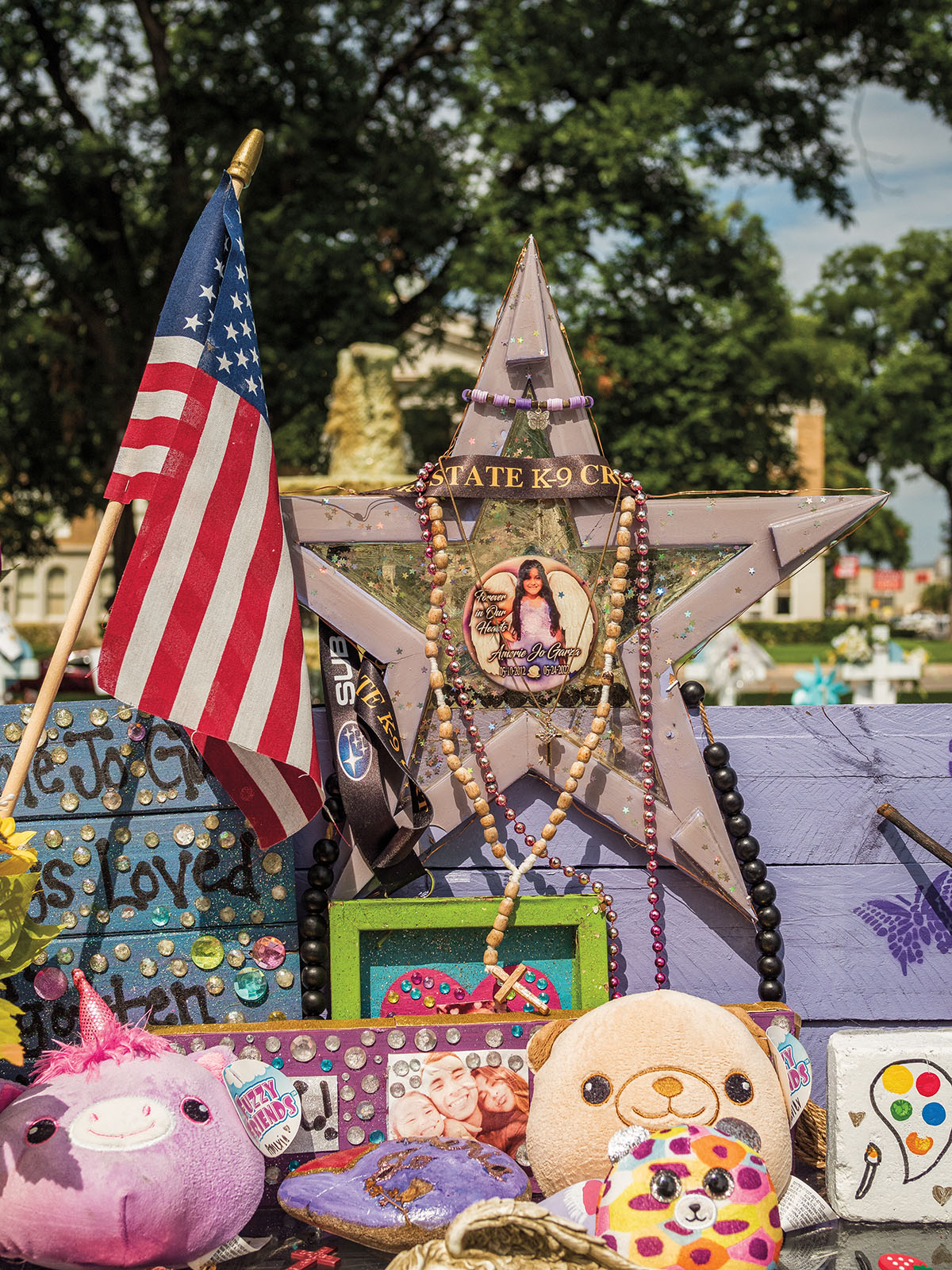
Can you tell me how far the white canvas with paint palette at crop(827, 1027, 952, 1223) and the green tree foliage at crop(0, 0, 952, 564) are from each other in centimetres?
938

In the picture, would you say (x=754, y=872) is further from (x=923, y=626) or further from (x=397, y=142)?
(x=923, y=626)

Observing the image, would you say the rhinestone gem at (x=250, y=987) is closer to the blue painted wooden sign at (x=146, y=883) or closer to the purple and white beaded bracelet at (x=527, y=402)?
the blue painted wooden sign at (x=146, y=883)

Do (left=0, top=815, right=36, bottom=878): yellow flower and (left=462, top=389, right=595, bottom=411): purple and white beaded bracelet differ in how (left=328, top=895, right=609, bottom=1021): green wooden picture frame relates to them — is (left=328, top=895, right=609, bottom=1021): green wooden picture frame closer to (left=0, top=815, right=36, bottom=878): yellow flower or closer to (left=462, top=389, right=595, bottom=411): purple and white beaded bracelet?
(left=0, top=815, right=36, bottom=878): yellow flower

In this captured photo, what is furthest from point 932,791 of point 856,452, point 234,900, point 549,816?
point 856,452

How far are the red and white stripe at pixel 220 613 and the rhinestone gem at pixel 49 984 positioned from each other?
1.85 feet

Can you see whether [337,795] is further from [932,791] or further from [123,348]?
[123,348]

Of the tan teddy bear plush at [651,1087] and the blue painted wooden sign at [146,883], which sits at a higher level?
the blue painted wooden sign at [146,883]

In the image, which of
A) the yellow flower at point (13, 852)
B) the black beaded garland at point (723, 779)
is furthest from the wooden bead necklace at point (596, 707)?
the yellow flower at point (13, 852)

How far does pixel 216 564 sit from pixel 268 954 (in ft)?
3.01

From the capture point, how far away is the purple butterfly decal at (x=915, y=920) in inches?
113

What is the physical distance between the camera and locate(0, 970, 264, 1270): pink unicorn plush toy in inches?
81.2

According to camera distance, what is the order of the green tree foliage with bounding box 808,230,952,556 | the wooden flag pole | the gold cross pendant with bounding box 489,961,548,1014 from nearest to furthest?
1. the wooden flag pole
2. the gold cross pendant with bounding box 489,961,548,1014
3. the green tree foliage with bounding box 808,230,952,556

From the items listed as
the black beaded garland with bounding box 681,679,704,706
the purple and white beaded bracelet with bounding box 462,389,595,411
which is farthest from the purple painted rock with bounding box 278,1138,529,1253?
the purple and white beaded bracelet with bounding box 462,389,595,411

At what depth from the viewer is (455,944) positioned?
2.75 m
